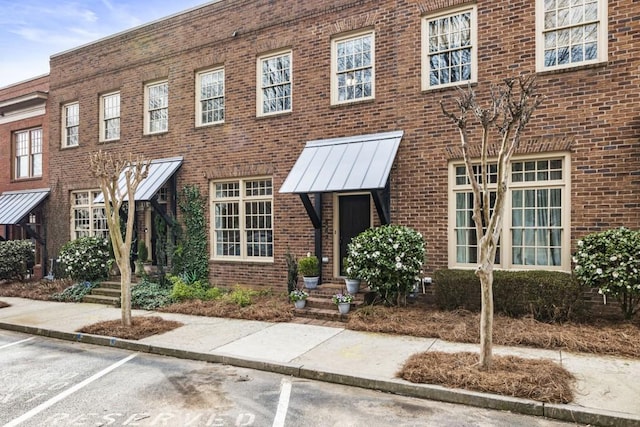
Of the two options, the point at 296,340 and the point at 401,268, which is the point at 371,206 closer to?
the point at 401,268

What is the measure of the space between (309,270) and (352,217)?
159 cm

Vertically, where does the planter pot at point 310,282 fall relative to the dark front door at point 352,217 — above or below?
below

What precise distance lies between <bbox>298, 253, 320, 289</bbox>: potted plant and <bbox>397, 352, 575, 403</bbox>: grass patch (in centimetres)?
433

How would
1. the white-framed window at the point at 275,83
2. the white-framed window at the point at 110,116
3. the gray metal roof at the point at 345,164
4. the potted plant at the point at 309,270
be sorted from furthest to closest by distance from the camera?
1. the white-framed window at the point at 110,116
2. the white-framed window at the point at 275,83
3. the potted plant at the point at 309,270
4. the gray metal roof at the point at 345,164

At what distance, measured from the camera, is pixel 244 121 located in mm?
Answer: 11609

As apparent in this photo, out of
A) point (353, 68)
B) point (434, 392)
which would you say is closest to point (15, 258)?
point (353, 68)

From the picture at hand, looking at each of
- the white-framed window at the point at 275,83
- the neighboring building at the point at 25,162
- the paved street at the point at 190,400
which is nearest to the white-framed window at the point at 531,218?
the paved street at the point at 190,400

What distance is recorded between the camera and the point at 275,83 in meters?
11.3

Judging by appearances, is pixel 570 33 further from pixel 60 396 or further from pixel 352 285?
pixel 60 396

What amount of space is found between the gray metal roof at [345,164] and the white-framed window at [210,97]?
3.40m

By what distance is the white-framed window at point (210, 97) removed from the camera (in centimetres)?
1220

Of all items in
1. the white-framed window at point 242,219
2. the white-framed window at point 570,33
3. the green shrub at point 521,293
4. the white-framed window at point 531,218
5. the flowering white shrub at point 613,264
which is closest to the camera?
the flowering white shrub at point 613,264

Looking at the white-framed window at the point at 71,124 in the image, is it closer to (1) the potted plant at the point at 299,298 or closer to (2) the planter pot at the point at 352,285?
(1) the potted plant at the point at 299,298

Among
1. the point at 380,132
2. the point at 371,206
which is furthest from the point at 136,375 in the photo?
the point at 380,132
